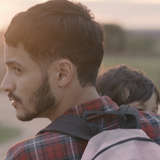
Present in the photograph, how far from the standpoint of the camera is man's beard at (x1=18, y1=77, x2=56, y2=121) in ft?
7.36

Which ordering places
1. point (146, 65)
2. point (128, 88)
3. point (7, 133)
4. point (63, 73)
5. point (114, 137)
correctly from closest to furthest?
point (114, 137)
point (63, 73)
point (128, 88)
point (7, 133)
point (146, 65)

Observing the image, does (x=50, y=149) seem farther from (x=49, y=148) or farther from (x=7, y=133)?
(x=7, y=133)

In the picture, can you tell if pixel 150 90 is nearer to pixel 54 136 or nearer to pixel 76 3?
pixel 76 3

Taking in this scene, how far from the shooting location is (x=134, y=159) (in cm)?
204

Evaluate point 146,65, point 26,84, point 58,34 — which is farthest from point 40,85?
point 146,65

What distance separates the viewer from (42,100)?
2.25 m

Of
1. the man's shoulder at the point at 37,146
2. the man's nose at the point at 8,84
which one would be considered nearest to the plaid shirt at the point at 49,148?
the man's shoulder at the point at 37,146

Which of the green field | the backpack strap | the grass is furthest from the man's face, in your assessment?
the green field

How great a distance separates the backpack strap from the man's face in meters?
0.12

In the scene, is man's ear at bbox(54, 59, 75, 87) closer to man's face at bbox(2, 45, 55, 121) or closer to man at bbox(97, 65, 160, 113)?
man's face at bbox(2, 45, 55, 121)

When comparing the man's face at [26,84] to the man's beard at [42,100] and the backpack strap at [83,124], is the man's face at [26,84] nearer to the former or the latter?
the man's beard at [42,100]

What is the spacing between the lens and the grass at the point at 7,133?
1051 centimetres

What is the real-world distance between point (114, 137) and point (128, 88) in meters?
1.39

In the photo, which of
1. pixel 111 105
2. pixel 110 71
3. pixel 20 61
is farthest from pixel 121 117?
pixel 110 71
